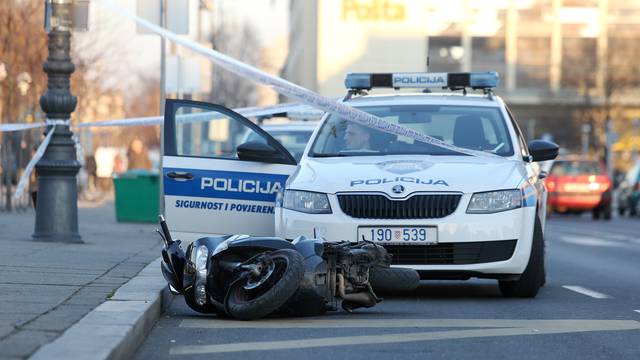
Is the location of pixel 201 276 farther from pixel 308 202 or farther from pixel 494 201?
pixel 494 201

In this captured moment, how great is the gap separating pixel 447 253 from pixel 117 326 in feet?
11.9

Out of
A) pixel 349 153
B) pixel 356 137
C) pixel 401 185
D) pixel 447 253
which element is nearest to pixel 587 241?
pixel 356 137

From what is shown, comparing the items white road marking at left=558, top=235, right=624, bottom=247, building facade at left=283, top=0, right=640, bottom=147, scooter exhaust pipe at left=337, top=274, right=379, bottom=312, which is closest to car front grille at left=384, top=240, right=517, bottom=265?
scooter exhaust pipe at left=337, top=274, right=379, bottom=312

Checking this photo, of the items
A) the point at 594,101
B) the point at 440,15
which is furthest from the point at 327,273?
the point at 440,15

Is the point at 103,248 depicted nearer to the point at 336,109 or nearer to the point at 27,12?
the point at 336,109

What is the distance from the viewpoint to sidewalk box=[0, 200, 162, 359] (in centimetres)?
685

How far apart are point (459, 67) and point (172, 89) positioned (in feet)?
272

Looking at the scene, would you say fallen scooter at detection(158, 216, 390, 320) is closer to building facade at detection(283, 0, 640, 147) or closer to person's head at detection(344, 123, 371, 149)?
person's head at detection(344, 123, 371, 149)

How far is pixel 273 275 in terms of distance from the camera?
27.7ft

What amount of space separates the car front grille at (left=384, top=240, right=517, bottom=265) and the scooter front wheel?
5.76 feet

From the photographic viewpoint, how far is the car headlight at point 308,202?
10234mm

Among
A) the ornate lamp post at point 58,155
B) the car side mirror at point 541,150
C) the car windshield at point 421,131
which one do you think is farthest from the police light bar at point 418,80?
the ornate lamp post at point 58,155

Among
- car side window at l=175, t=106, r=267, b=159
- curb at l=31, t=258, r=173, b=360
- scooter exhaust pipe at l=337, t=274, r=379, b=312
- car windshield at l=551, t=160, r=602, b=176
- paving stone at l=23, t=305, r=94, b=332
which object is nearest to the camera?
curb at l=31, t=258, r=173, b=360

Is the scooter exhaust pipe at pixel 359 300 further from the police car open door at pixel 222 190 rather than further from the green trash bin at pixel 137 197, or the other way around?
the green trash bin at pixel 137 197
